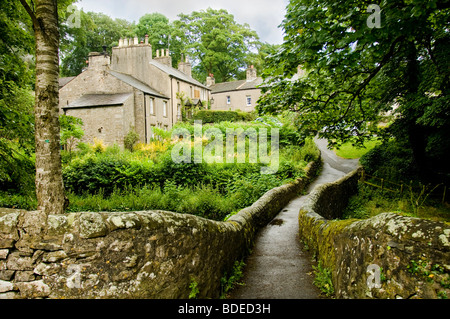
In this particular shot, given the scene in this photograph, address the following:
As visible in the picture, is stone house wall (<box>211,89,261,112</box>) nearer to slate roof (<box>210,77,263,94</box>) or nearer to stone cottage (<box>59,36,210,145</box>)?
slate roof (<box>210,77,263,94</box>)

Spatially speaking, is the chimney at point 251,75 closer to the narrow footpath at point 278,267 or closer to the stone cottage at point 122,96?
the stone cottage at point 122,96

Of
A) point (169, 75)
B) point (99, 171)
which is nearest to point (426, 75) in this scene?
point (99, 171)

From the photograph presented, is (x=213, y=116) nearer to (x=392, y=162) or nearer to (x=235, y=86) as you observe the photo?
(x=235, y=86)

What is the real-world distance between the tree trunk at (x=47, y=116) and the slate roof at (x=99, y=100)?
992 inches

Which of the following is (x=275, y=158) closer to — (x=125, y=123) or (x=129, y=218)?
(x=129, y=218)

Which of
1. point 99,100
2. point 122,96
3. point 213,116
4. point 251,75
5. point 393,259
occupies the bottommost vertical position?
point 393,259

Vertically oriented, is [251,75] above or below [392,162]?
above

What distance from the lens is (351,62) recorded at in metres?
5.34

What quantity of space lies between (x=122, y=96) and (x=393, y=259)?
1203 inches

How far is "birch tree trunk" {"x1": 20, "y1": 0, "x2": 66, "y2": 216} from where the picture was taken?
3.75m

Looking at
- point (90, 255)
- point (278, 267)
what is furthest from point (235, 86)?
point (90, 255)

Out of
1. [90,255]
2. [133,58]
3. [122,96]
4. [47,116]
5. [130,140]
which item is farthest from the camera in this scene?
[133,58]

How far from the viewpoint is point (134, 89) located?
1185 inches

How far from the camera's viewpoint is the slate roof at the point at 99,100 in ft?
91.9
